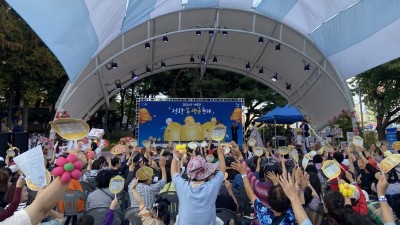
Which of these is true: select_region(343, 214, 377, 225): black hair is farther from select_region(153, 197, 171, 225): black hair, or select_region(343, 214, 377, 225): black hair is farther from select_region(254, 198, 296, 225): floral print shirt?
select_region(153, 197, 171, 225): black hair

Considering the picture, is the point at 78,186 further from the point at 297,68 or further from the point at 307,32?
the point at 297,68

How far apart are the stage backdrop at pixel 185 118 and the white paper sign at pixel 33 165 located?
14.2 meters

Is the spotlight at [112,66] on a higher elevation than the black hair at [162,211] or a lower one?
higher

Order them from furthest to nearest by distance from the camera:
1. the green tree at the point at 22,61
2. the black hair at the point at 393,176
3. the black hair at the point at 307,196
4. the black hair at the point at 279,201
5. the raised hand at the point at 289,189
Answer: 1. the green tree at the point at 22,61
2. the black hair at the point at 393,176
3. the black hair at the point at 307,196
4. the black hair at the point at 279,201
5. the raised hand at the point at 289,189

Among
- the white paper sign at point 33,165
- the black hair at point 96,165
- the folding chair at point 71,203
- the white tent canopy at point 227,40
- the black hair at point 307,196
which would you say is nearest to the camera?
the white paper sign at point 33,165

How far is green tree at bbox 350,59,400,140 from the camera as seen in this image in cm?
1650

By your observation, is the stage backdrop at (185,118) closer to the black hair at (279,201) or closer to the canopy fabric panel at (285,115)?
the canopy fabric panel at (285,115)

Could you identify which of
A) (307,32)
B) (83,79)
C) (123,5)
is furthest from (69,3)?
(307,32)

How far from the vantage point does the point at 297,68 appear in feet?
47.1

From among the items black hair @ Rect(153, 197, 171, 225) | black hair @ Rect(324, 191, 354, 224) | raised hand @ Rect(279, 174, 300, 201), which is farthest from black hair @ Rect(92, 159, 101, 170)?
raised hand @ Rect(279, 174, 300, 201)

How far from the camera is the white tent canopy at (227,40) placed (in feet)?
22.5

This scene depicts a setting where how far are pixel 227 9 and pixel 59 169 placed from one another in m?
11.1

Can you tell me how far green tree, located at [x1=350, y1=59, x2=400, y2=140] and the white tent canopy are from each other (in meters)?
4.15

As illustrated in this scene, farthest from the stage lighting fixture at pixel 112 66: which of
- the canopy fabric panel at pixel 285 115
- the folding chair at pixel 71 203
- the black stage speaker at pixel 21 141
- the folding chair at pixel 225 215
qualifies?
the folding chair at pixel 225 215
